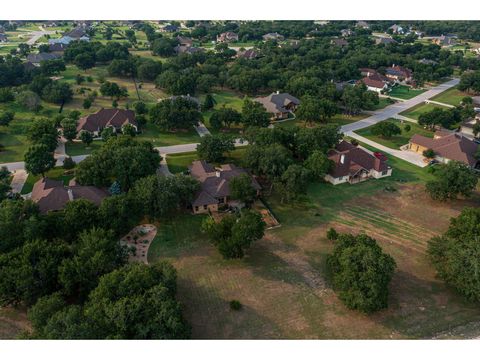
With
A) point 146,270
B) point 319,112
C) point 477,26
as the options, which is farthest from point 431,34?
point 146,270

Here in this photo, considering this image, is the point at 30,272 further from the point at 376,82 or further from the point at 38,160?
the point at 376,82

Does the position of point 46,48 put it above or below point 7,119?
above

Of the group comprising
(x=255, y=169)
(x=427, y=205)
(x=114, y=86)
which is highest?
(x=114, y=86)

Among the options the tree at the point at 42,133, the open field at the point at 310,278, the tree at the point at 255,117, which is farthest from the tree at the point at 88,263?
the tree at the point at 255,117

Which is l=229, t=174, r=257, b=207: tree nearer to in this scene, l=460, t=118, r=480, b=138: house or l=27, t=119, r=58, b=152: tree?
l=27, t=119, r=58, b=152: tree

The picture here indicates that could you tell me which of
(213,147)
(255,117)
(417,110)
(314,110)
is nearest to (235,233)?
(213,147)

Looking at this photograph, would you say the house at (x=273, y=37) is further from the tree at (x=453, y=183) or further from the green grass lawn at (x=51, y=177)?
the green grass lawn at (x=51, y=177)

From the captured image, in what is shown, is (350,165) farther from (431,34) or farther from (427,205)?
(431,34)
